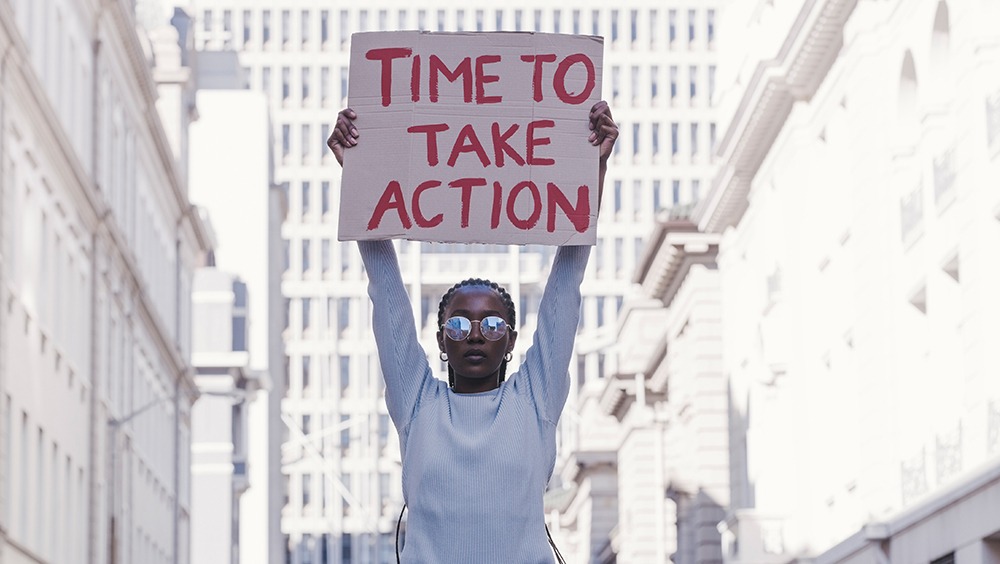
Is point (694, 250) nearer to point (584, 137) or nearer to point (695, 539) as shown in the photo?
point (695, 539)

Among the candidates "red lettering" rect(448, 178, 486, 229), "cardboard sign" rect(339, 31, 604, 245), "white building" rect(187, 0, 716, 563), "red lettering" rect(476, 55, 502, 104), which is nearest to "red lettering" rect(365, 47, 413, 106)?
"cardboard sign" rect(339, 31, 604, 245)

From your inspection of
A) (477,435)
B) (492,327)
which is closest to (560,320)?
(492,327)

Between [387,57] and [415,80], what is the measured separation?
0.38 ft

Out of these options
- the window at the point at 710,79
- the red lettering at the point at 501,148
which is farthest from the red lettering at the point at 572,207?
the window at the point at 710,79

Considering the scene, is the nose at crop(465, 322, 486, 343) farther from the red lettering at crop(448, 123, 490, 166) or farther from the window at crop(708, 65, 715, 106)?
the window at crop(708, 65, 715, 106)

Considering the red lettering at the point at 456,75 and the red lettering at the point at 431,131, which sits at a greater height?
the red lettering at the point at 456,75

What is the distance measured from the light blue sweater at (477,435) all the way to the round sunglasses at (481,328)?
0.11 m

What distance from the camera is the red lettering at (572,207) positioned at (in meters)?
6.99

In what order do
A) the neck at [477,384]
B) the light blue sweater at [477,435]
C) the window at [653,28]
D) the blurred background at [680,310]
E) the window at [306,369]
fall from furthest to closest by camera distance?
the window at [653,28] → the window at [306,369] → the blurred background at [680,310] → the neck at [477,384] → the light blue sweater at [477,435]

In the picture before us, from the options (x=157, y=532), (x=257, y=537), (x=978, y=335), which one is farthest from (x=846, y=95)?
(x=257, y=537)

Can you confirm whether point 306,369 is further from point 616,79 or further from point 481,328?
point 481,328

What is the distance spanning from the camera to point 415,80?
714cm

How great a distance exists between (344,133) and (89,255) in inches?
1590

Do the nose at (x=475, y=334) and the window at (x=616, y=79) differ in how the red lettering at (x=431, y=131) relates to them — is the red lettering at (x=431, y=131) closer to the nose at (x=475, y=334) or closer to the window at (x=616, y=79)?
the nose at (x=475, y=334)
